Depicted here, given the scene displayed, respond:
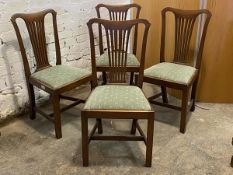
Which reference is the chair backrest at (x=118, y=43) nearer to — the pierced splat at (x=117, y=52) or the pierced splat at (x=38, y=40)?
the pierced splat at (x=117, y=52)

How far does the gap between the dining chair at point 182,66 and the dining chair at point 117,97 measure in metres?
0.33

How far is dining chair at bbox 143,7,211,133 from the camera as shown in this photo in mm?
2350

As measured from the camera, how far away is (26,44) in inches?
101

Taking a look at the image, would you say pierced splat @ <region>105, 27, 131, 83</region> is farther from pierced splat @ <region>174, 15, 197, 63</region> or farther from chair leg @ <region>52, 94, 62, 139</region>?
pierced splat @ <region>174, 15, 197, 63</region>

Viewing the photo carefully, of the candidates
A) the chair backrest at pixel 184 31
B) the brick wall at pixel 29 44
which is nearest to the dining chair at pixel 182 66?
the chair backrest at pixel 184 31

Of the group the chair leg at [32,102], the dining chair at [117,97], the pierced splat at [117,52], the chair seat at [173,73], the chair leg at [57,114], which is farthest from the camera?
the chair leg at [32,102]

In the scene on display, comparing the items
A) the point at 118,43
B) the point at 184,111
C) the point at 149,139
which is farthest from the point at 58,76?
the point at 184,111

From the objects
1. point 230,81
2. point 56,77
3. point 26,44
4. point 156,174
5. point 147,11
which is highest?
point 147,11

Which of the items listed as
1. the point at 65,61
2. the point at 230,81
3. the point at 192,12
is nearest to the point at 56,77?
the point at 65,61

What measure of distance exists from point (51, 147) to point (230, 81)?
1.75 meters

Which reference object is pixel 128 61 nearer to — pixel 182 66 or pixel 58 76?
pixel 182 66

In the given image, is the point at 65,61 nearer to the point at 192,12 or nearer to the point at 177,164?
the point at 192,12

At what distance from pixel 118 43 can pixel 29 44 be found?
97 cm

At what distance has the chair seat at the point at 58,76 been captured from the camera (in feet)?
7.40
